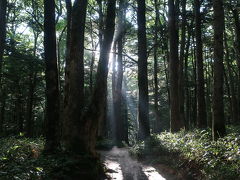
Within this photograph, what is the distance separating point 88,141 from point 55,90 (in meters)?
1.98

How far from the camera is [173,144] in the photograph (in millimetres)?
10602

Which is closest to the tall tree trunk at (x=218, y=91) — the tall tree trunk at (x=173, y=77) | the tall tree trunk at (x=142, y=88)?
the tall tree trunk at (x=173, y=77)

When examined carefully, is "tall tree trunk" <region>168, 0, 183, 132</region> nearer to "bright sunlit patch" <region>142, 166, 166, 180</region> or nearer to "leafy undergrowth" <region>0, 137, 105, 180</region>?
"bright sunlit patch" <region>142, 166, 166, 180</region>

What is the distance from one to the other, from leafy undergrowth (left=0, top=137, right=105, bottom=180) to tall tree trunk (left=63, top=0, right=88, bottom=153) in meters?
0.82

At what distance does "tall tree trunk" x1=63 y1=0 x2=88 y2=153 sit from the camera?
29.0 ft

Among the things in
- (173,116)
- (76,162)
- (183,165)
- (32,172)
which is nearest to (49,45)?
(76,162)

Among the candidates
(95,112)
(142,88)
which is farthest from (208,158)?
(142,88)

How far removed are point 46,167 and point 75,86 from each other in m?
3.35

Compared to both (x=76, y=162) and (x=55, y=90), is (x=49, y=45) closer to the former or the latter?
(x=55, y=90)

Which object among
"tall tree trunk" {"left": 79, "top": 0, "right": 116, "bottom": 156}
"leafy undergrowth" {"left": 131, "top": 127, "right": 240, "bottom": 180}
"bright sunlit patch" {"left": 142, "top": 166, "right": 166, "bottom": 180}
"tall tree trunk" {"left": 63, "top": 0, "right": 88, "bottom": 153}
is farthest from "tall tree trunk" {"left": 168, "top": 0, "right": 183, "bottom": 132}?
"tall tree trunk" {"left": 63, "top": 0, "right": 88, "bottom": 153}

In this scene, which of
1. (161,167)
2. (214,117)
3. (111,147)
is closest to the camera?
(214,117)

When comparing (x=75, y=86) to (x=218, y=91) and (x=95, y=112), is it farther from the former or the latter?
(x=218, y=91)

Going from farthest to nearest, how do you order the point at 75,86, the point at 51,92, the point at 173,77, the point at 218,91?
the point at 173,77 → the point at 218,91 → the point at 75,86 → the point at 51,92

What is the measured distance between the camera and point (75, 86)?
9344 millimetres
